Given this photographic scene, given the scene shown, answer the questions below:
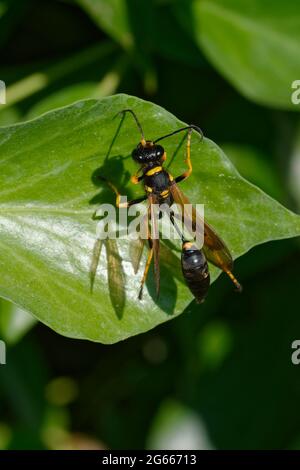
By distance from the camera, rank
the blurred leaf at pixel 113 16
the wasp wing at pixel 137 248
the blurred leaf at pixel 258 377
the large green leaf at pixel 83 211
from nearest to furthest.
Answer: the large green leaf at pixel 83 211
the wasp wing at pixel 137 248
the blurred leaf at pixel 113 16
the blurred leaf at pixel 258 377


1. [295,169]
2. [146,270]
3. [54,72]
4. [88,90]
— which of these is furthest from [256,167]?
[146,270]

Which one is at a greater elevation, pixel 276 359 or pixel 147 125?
pixel 147 125

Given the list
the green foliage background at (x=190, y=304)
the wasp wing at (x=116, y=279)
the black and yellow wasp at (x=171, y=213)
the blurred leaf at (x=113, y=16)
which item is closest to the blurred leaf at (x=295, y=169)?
the green foliage background at (x=190, y=304)

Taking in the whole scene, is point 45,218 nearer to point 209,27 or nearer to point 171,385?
point 209,27

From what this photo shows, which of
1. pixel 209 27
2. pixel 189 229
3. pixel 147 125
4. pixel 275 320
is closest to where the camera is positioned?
pixel 147 125

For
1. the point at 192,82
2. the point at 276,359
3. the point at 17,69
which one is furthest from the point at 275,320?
the point at 17,69

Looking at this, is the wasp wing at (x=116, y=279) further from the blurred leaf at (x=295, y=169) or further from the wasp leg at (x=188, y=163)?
the blurred leaf at (x=295, y=169)

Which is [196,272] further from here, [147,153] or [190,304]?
[190,304]
